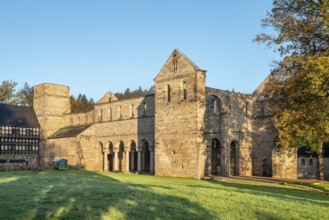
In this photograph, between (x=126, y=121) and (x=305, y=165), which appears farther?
(x=126, y=121)

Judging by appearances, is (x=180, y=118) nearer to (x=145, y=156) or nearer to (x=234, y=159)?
(x=234, y=159)

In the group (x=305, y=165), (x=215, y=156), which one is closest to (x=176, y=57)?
(x=215, y=156)

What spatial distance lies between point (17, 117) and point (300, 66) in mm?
48647

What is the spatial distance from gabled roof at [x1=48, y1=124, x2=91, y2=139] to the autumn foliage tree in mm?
34115

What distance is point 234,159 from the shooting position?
4162 centimetres

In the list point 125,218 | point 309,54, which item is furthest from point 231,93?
point 125,218

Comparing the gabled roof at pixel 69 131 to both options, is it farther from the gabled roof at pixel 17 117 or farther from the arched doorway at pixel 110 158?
the gabled roof at pixel 17 117

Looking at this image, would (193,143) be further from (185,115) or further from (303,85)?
(303,85)

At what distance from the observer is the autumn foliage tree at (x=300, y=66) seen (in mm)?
20691

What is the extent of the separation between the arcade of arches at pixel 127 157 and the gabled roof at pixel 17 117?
1518 centimetres

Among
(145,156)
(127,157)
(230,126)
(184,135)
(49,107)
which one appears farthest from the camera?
(49,107)

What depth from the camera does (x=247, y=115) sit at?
4291cm

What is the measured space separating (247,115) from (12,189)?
1214 inches

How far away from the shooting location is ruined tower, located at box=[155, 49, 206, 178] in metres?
36.7
